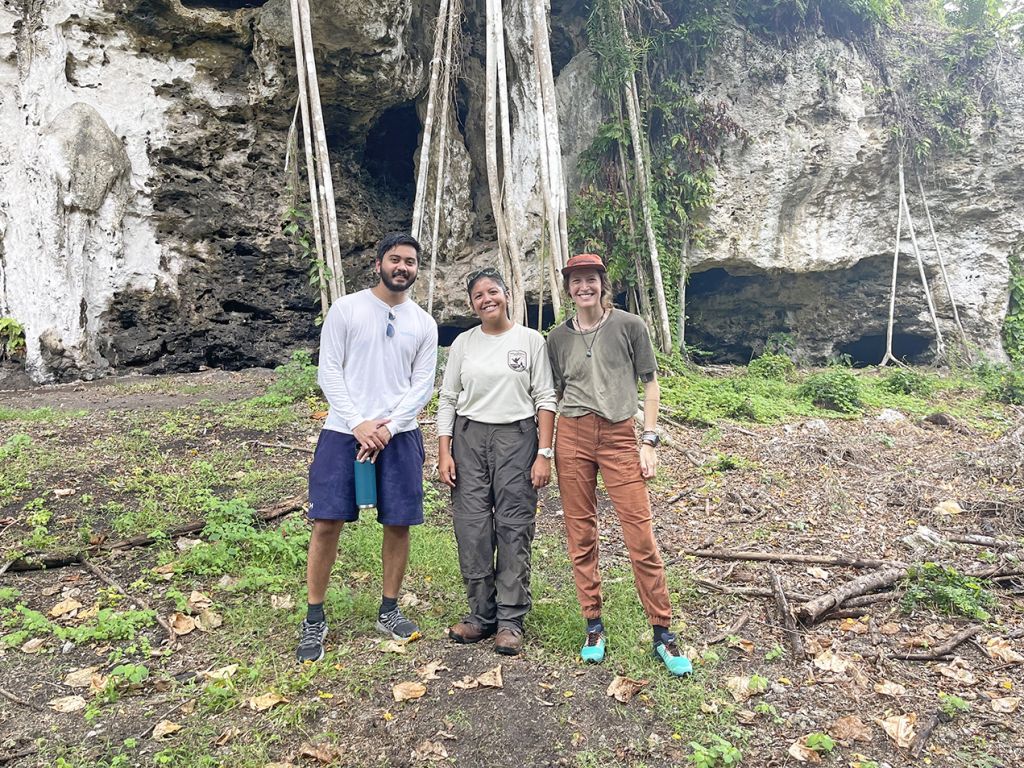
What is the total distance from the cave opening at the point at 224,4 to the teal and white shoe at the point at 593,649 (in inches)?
408

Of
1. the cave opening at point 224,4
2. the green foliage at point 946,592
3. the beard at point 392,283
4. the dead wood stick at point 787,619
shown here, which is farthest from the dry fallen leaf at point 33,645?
the cave opening at point 224,4

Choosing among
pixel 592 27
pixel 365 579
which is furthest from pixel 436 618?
pixel 592 27

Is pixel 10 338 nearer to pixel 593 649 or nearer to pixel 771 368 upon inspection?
pixel 593 649

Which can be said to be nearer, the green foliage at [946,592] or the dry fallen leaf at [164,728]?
the dry fallen leaf at [164,728]

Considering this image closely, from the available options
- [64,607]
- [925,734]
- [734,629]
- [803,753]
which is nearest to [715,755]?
[803,753]

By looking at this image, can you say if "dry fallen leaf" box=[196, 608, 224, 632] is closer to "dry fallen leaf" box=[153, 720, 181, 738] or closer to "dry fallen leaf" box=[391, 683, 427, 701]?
"dry fallen leaf" box=[153, 720, 181, 738]

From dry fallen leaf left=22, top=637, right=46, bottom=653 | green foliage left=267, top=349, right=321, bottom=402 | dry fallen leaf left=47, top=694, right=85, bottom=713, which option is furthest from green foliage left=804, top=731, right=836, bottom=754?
green foliage left=267, top=349, right=321, bottom=402

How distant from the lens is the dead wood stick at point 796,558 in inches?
141

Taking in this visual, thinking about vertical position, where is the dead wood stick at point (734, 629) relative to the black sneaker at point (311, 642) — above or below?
below

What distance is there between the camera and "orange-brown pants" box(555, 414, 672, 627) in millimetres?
2654

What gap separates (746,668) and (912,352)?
13712mm

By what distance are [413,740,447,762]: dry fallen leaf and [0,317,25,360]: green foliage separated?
30.2 feet

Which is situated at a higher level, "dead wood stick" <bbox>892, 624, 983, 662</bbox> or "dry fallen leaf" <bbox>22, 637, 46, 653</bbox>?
"dry fallen leaf" <bbox>22, 637, 46, 653</bbox>

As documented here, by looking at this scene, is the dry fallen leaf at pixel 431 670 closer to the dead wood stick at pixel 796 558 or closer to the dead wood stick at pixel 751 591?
the dead wood stick at pixel 751 591
